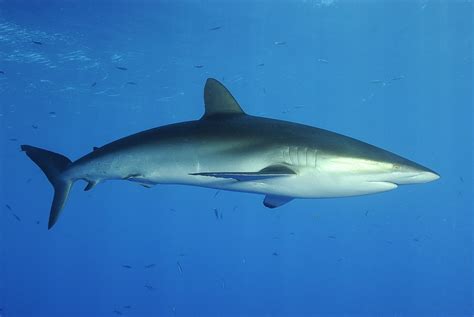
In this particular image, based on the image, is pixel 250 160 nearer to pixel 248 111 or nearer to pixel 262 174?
pixel 262 174

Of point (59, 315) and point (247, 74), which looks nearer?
point (247, 74)

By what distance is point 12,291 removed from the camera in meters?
42.7

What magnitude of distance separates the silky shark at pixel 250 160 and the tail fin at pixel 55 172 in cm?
48

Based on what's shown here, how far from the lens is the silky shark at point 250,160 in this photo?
4.20 m

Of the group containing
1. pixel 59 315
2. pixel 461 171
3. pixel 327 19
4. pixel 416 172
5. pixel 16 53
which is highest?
pixel 327 19

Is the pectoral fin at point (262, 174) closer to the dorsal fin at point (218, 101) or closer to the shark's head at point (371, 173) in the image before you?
the shark's head at point (371, 173)

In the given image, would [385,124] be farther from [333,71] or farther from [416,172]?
[416,172]

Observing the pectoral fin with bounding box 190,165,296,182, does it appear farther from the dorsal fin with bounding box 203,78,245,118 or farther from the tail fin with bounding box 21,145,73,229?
the tail fin with bounding box 21,145,73,229

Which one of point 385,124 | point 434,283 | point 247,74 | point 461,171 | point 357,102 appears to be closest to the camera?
point 247,74

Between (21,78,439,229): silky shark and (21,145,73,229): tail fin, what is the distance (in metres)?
0.48

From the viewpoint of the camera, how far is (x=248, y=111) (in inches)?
1332

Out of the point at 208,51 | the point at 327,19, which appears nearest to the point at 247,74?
the point at 208,51

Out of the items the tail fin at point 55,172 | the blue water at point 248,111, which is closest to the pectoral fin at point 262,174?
the tail fin at point 55,172

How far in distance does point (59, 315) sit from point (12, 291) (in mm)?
11370
